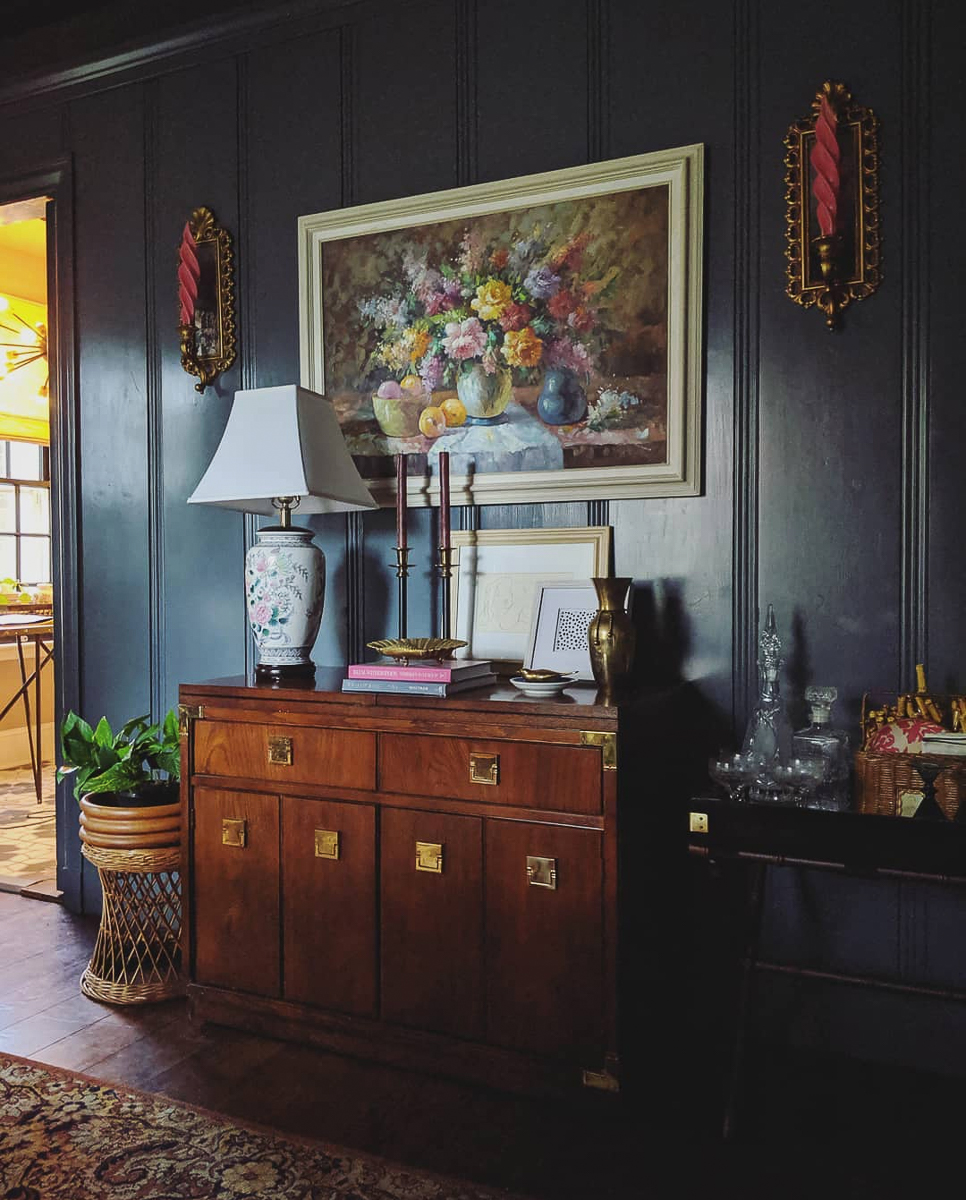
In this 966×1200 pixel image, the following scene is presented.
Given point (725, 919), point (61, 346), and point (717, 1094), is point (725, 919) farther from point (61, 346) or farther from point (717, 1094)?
point (61, 346)

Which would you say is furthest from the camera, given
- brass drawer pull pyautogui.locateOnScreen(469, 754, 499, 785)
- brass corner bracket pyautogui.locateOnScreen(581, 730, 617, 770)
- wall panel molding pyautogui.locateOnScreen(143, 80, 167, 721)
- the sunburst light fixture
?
the sunburst light fixture

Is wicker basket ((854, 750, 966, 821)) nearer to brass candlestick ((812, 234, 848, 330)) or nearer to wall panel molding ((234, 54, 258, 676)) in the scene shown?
brass candlestick ((812, 234, 848, 330))

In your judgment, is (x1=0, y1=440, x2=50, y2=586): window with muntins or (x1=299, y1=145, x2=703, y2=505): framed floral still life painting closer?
(x1=299, y1=145, x2=703, y2=505): framed floral still life painting

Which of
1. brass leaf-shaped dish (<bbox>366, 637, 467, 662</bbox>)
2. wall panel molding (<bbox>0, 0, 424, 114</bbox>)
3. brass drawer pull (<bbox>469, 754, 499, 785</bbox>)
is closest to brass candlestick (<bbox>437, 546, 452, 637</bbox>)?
brass leaf-shaped dish (<bbox>366, 637, 467, 662</bbox>)

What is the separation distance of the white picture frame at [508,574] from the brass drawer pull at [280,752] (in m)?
0.57

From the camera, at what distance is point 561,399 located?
2762 mm

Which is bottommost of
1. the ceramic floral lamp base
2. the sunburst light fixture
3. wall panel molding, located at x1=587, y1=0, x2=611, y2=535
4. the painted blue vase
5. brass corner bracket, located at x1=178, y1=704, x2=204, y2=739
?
brass corner bracket, located at x1=178, y1=704, x2=204, y2=739

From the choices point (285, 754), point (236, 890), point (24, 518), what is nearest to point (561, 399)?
point (285, 754)

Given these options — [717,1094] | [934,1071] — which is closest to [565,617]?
[717,1094]

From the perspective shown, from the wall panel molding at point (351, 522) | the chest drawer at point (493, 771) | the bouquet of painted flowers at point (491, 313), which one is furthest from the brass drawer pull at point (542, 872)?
the bouquet of painted flowers at point (491, 313)

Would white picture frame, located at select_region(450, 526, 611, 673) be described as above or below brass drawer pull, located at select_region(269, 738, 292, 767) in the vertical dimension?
above

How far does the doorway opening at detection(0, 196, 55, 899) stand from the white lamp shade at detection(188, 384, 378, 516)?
331cm

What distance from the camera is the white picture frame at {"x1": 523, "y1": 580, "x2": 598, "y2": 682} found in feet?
8.57

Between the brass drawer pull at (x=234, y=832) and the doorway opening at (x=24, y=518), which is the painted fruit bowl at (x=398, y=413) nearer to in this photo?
the brass drawer pull at (x=234, y=832)
